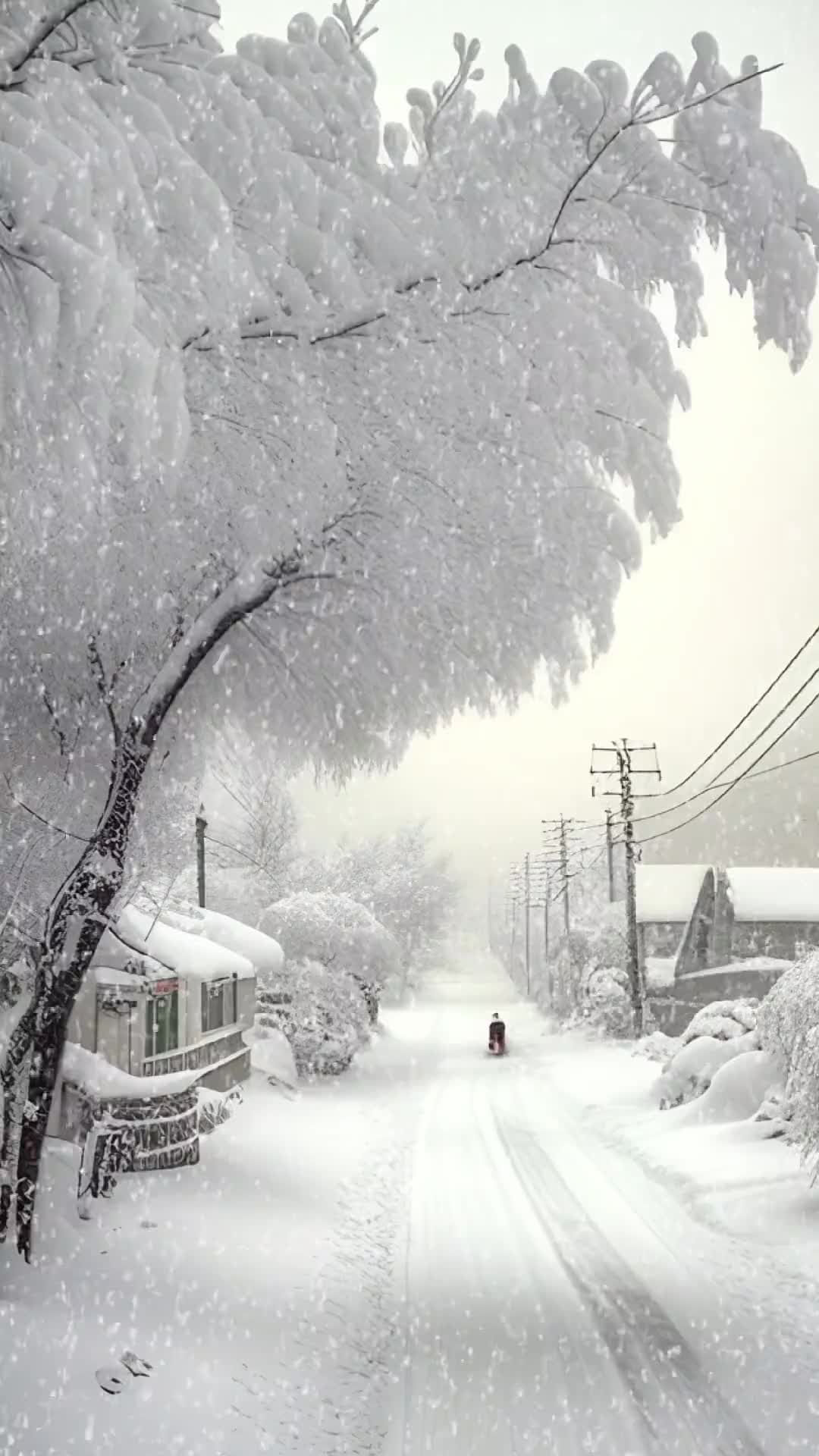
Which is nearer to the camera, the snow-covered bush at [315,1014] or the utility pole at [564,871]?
the snow-covered bush at [315,1014]

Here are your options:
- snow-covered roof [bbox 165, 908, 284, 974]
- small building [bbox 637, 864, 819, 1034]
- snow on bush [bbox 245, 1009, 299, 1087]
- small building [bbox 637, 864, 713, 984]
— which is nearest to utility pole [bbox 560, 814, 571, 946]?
small building [bbox 637, 864, 713, 984]

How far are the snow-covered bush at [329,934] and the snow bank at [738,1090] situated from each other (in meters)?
11.7

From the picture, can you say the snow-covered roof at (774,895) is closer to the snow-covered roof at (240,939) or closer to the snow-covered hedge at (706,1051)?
the snow-covered hedge at (706,1051)

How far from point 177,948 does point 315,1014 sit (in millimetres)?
10934

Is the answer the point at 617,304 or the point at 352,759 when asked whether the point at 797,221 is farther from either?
the point at 352,759

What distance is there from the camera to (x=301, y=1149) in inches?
611

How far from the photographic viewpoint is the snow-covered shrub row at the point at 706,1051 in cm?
1812

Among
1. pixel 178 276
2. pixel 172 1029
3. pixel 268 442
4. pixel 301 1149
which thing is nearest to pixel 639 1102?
pixel 301 1149

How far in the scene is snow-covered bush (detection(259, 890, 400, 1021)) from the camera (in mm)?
26672

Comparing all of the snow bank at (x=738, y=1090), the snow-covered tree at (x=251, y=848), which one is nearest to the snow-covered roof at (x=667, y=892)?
the snow-covered tree at (x=251, y=848)

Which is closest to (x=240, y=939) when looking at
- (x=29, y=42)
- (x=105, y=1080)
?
(x=105, y=1080)

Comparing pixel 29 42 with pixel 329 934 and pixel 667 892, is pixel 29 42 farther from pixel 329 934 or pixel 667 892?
pixel 667 892

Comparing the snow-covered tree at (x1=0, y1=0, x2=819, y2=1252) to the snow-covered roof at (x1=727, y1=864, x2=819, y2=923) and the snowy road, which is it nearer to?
the snowy road

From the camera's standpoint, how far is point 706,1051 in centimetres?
1839
